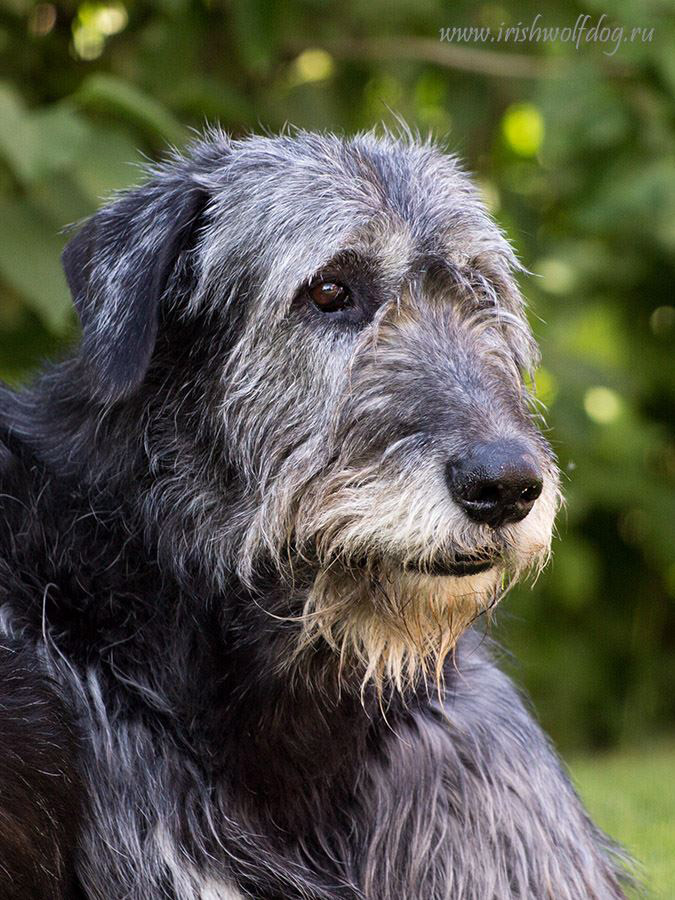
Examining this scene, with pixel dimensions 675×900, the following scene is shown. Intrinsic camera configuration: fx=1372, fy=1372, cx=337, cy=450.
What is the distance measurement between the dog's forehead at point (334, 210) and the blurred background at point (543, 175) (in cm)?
131

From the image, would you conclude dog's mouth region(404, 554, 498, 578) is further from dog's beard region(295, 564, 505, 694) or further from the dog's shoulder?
the dog's shoulder

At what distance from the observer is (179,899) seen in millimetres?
3148

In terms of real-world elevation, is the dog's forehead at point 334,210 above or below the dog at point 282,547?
above

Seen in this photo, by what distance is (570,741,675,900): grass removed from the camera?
4.35 metres

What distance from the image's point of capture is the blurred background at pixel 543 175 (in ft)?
16.5

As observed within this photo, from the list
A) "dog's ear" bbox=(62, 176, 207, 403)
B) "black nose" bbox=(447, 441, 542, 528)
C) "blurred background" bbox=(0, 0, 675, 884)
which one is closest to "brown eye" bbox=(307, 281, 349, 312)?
"dog's ear" bbox=(62, 176, 207, 403)

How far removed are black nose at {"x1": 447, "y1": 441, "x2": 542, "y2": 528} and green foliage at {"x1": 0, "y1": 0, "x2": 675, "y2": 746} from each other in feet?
7.40

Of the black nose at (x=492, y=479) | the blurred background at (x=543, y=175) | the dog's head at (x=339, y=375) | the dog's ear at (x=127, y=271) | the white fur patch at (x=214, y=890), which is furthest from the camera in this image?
the blurred background at (x=543, y=175)

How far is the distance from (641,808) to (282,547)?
249 cm

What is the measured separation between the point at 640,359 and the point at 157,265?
15.1 feet

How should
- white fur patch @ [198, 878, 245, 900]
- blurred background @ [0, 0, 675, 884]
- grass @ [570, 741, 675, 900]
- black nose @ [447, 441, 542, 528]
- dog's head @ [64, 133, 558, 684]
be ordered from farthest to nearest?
blurred background @ [0, 0, 675, 884]
grass @ [570, 741, 675, 900]
white fur patch @ [198, 878, 245, 900]
dog's head @ [64, 133, 558, 684]
black nose @ [447, 441, 542, 528]

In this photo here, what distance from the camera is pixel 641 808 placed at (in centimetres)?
506

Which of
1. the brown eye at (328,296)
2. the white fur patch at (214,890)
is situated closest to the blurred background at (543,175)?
the brown eye at (328,296)

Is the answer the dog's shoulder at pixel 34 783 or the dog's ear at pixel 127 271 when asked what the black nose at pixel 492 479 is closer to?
the dog's ear at pixel 127 271
